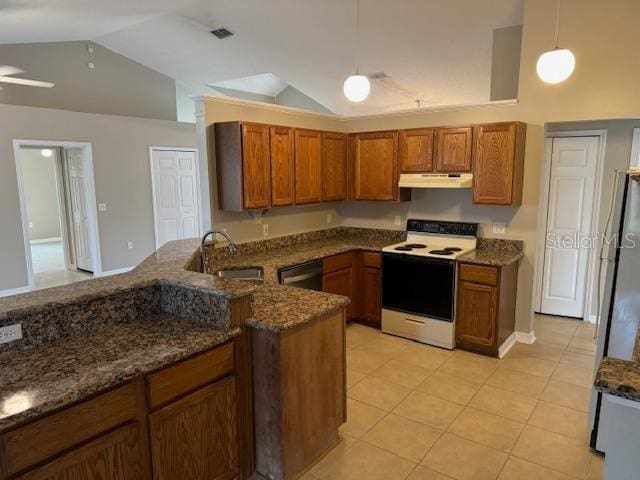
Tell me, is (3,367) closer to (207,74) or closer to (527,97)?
(527,97)

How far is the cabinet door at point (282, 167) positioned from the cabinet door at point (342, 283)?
2.77 feet

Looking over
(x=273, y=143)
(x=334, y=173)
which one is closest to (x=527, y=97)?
(x=334, y=173)

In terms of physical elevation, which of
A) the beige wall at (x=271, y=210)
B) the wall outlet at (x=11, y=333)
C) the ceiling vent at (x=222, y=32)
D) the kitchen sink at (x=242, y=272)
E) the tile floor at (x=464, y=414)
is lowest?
the tile floor at (x=464, y=414)

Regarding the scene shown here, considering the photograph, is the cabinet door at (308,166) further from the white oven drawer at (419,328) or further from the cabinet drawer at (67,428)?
the cabinet drawer at (67,428)

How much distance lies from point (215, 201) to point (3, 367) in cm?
240

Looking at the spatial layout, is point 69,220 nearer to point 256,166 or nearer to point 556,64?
point 256,166

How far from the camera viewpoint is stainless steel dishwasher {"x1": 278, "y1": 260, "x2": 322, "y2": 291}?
12.4ft

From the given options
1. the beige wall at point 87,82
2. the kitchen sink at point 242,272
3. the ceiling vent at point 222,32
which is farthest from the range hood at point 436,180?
the beige wall at point 87,82

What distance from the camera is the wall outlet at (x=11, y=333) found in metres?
1.72

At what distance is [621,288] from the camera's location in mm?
2332

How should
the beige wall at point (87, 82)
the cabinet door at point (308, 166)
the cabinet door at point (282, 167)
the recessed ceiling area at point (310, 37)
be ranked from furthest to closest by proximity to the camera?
the beige wall at point (87, 82) < the recessed ceiling area at point (310, 37) < the cabinet door at point (308, 166) < the cabinet door at point (282, 167)

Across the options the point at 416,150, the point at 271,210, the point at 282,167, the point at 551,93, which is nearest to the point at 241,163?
the point at 282,167

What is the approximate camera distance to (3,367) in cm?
162

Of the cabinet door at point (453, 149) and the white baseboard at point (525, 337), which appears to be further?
the white baseboard at point (525, 337)
